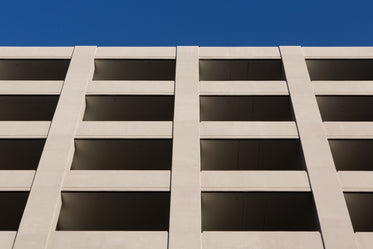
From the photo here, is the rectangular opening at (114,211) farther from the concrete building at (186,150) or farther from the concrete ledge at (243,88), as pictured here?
the concrete ledge at (243,88)

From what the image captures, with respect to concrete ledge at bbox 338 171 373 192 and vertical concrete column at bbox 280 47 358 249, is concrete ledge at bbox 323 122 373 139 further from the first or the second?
concrete ledge at bbox 338 171 373 192

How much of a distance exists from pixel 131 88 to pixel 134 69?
294 cm

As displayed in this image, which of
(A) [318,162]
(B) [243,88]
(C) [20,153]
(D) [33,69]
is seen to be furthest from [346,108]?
(D) [33,69]

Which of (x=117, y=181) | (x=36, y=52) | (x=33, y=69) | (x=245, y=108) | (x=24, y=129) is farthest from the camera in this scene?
(x=33, y=69)

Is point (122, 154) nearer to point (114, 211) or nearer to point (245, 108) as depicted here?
point (114, 211)

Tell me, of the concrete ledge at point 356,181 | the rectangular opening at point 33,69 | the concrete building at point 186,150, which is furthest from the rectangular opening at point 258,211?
the rectangular opening at point 33,69

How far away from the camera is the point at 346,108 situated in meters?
22.7

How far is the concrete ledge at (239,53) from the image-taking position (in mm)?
24719

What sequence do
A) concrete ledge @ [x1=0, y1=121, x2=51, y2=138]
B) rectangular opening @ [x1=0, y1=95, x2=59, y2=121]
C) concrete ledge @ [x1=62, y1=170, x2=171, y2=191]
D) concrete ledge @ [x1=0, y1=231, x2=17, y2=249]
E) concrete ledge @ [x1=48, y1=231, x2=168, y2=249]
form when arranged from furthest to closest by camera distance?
rectangular opening @ [x1=0, y1=95, x2=59, y2=121]
concrete ledge @ [x1=0, y1=121, x2=51, y2=138]
concrete ledge @ [x1=62, y1=170, x2=171, y2=191]
concrete ledge @ [x1=48, y1=231, x2=168, y2=249]
concrete ledge @ [x1=0, y1=231, x2=17, y2=249]

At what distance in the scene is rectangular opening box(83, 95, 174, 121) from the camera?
2216cm

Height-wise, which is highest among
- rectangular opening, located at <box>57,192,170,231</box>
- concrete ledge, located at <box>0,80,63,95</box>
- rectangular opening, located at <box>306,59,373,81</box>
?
rectangular opening, located at <box>306,59,373,81</box>

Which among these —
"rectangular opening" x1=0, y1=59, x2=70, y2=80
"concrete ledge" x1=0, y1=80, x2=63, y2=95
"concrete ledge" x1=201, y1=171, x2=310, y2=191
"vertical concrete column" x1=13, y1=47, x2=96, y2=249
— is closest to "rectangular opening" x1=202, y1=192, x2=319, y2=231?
"concrete ledge" x1=201, y1=171, x2=310, y2=191

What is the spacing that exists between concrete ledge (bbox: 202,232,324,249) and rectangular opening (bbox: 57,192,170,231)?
272 centimetres

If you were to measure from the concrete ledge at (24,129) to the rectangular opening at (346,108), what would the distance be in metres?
12.8
